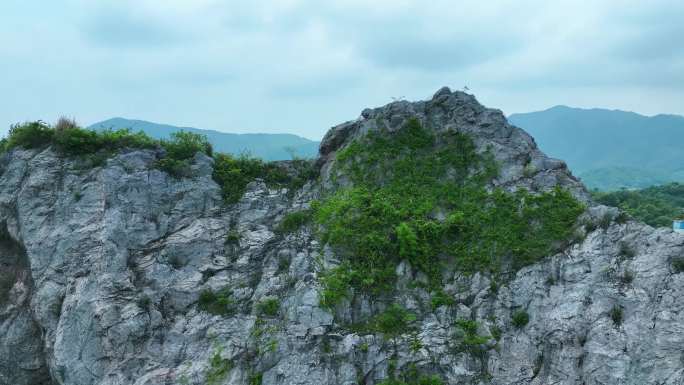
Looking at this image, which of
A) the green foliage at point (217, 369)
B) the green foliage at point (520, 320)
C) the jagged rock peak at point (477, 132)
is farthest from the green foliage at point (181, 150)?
the green foliage at point (520, 320)

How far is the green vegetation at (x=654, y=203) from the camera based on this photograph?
38875 mm

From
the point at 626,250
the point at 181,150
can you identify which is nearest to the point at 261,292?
the point at 181,150

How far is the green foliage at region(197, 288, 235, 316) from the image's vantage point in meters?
15.3

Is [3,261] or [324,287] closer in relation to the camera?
[324,287]

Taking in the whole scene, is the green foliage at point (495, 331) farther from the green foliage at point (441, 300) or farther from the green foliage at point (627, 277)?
the green foliage at point (627, 277)

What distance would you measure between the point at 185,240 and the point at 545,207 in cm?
1178

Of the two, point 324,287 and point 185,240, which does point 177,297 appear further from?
point 324,287

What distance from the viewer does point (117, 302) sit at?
15.5 m

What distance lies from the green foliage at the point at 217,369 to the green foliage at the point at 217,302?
1.42 metres

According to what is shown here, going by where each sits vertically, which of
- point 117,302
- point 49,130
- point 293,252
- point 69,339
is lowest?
point 69,339

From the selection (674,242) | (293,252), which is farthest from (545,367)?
(293,252)

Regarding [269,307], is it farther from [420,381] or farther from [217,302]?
[420,381]

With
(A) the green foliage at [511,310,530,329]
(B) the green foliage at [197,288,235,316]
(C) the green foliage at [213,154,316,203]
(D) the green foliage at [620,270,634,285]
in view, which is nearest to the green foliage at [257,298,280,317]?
(B) the green foliage at [197,288,235,316]

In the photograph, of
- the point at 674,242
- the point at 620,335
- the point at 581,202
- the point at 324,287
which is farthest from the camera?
the point at 581,202
